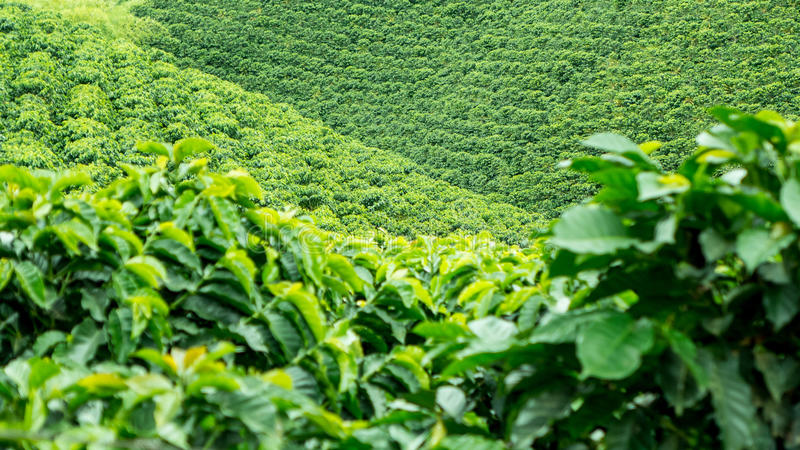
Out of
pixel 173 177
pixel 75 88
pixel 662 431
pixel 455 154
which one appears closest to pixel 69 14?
pixel 75 88

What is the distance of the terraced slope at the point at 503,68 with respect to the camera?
12398mm

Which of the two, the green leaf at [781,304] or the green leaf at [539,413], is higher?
the green leaf at [781,304]

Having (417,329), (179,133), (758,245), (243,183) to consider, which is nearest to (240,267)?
(243,183)

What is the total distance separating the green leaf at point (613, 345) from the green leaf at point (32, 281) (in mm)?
819

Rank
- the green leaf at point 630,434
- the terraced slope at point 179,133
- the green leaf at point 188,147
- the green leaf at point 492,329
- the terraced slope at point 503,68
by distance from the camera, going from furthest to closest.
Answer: the terraced slope at point 503,68 → the terraced slope at point 179,133 → the green leaf at point 188,147 → the green leaf at point 492,329 → the green leaf at point 630,434

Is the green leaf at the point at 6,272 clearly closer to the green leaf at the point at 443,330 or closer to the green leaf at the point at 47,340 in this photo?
the green leaf at the point at 47,340

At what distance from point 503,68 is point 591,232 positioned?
15602 millimetres

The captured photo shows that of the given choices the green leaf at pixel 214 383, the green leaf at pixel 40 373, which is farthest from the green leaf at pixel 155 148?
the green leaf at pixel 214 383

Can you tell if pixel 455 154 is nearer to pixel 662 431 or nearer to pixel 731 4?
pixel 731 4

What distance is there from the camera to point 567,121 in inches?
516

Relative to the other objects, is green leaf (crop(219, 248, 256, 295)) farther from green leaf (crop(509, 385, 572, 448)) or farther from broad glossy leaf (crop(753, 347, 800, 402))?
A: broad glossy leaf (crop(753, 347, 800, 402))

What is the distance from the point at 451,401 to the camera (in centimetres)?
87

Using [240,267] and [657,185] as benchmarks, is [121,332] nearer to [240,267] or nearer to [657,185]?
[240,267]

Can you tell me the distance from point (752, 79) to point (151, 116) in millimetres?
12307
